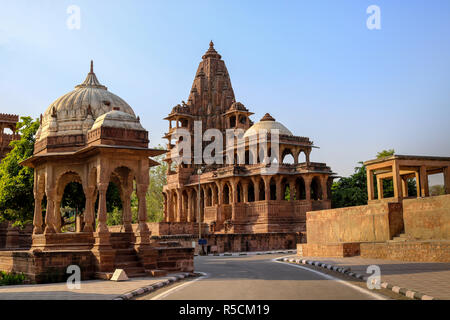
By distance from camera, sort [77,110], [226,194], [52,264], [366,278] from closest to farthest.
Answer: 1. [366,278]
2. [52,264]
3. [77,110]
4. [226,194]

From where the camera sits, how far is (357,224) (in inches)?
951

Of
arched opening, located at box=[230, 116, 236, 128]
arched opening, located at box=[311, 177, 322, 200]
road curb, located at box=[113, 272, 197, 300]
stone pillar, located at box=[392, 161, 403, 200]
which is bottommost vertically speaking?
road curb, located at box=[113, 272, 197, 300]

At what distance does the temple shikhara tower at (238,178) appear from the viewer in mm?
42031

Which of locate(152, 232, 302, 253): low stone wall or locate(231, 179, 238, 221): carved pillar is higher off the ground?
locate(231, 179, 238, 221): carved pillar

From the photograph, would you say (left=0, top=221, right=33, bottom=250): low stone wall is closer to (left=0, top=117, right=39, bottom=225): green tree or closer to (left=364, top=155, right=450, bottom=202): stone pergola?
(left=0, top=117, right=39, bottom=225): green tree

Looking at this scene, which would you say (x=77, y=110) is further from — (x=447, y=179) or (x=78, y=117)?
(x=447, y=179)

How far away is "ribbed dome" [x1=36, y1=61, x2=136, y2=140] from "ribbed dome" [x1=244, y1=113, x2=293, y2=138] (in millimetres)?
26584

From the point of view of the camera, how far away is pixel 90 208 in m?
17.6

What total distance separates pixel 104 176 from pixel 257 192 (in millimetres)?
28244

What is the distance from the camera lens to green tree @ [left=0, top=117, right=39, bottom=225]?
2459 cm

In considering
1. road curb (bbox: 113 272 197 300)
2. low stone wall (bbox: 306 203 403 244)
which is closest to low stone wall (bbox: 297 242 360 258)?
low stone wall (bbox: 306 203 403 244)

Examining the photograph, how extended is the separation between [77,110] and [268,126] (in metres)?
28.9

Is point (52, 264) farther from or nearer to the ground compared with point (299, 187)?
nearer to the ground

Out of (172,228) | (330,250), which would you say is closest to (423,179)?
(330,250)
